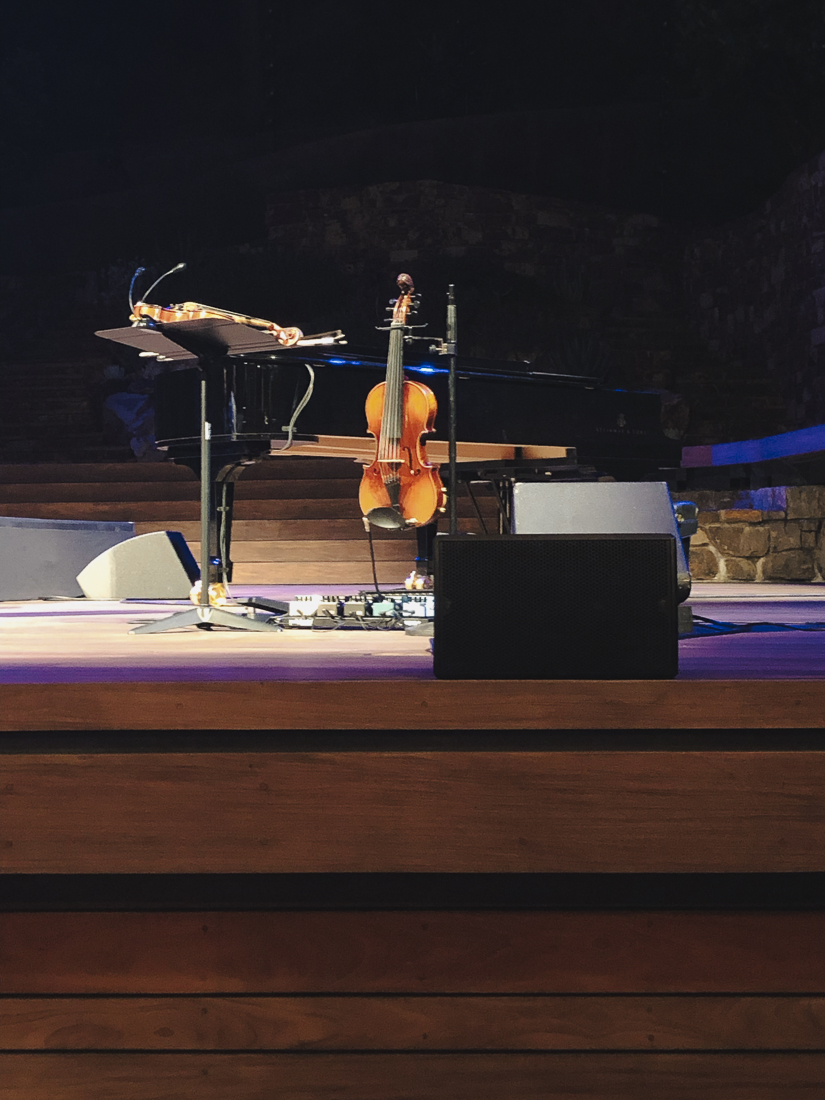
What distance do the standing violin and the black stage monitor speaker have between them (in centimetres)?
182

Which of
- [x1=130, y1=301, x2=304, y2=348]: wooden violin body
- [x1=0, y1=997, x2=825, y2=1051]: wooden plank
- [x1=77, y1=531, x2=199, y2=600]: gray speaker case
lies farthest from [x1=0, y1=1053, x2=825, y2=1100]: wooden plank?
[x1=77, y1=531, x2=199, y2=600]: gray speaker case

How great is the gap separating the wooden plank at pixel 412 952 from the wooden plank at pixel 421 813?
0.33ft

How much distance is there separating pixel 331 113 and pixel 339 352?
10640mm

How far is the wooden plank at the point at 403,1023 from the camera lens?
1756 mm

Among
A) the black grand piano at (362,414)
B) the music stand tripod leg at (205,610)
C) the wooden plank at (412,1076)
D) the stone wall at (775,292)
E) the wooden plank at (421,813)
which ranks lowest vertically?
the wooden plank at (412,1076)

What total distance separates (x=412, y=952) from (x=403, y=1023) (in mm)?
113

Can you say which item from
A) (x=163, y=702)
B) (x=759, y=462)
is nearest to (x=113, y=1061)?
(x=163, y=702)

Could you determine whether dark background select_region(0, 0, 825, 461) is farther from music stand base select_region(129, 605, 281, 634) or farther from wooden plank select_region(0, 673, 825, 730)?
wooden plank select_region(0, 673, 825, 730)

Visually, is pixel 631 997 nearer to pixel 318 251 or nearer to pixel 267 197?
pixel 318 251

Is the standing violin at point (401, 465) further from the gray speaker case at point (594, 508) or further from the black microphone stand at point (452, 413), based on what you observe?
the gray speaker case at point (594, 508)

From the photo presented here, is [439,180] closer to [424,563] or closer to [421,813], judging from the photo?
[424,563]

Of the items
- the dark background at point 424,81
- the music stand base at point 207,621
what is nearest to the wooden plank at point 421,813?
the music stand base at point 207,621

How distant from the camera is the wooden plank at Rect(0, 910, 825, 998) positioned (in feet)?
5.86

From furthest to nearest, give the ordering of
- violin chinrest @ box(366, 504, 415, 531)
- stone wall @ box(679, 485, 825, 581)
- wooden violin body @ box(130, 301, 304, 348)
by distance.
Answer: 1. stone wall @ box(679, 485, 825, 581)
2. violin chinrest @ box(366, 504, 415, 531)
3. wooden violin body @ box(130, 301, 304, 348)
